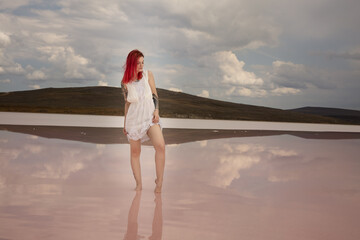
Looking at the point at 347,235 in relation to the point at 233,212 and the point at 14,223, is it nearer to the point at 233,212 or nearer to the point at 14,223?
the point at 233,212

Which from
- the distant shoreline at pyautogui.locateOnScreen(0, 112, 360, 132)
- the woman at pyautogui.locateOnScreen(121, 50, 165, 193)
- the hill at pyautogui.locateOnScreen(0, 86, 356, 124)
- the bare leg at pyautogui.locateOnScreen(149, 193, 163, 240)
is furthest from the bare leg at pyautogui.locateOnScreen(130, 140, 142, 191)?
the hill at pyautogui.locateOnScreen(0, 86, 356, 124)

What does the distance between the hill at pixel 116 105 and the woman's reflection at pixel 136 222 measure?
190ft

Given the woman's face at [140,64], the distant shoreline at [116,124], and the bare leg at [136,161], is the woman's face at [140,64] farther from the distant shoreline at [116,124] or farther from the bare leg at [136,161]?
the distant shoreline at [116,124]

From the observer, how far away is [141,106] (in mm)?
6004

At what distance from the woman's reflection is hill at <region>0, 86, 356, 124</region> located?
5777 centimetres

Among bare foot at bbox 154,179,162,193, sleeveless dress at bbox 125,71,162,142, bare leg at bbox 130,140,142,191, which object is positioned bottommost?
bare foot at bbox 154,179,162,193

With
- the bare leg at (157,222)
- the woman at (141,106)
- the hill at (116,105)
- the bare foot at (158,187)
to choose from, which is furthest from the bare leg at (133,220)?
the hill at (116,105)

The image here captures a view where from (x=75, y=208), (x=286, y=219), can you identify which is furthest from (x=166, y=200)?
(x=286, y=219)

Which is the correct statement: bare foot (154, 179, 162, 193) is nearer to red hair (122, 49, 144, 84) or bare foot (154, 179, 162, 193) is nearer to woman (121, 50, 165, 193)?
woman (121, 50, 165, 193)

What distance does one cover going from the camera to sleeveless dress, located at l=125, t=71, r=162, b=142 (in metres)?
5.96

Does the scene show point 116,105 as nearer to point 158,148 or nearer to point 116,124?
point 116,124

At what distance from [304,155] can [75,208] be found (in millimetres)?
8455

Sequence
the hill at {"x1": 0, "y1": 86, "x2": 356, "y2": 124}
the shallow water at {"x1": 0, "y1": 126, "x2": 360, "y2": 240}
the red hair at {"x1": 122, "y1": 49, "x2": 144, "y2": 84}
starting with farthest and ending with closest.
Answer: the hill at {"x1": 0, "y1": 86, "x2": 356, "y2": 124} → the red hair at {"x1": 122, "y1": 49, "x2": 144, "y2": 84} → the shallow water at {"x1": 0, "y1": 126, "x2": 360, "y2": 240}

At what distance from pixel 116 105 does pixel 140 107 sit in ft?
236
